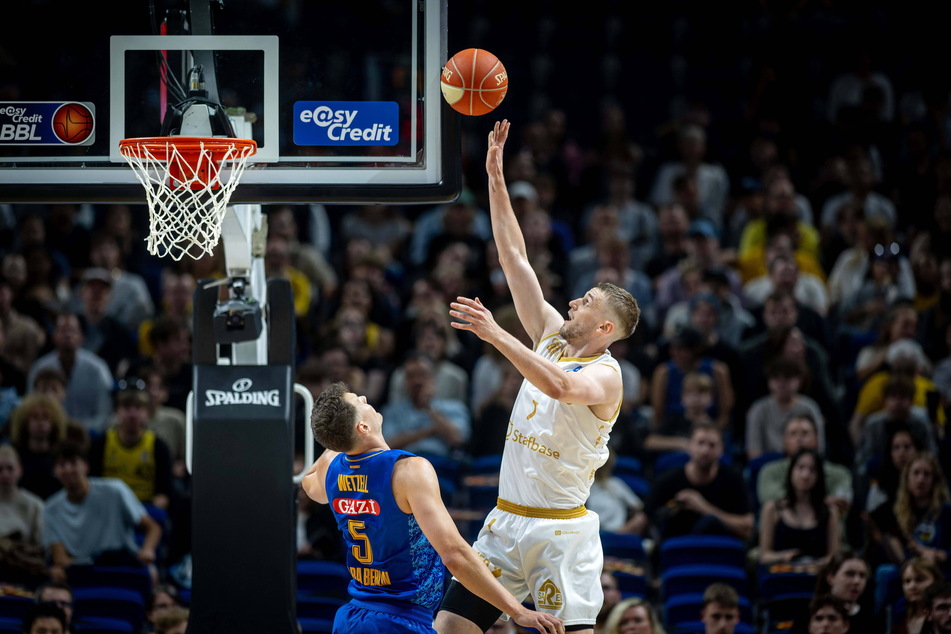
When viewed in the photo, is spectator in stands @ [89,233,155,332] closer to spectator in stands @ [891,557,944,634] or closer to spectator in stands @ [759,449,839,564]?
spectator in stands @ [759,449,839,564]

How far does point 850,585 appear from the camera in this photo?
719 centimetres

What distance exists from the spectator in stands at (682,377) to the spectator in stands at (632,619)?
2.69 metres

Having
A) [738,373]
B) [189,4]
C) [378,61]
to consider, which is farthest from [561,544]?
[738,373]

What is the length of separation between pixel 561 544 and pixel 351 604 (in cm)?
94

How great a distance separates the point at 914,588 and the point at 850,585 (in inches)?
15.1

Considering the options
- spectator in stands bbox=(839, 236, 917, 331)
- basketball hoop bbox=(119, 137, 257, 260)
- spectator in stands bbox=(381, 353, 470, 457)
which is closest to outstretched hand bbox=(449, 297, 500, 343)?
basketball hoop bbox=(119, 137, 257, 260)

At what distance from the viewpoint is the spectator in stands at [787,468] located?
27.3 ft

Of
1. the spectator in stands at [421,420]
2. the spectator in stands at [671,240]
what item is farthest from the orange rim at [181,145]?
the spectator in stands at [671,240]

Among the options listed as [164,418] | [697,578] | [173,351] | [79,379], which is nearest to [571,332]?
[697,578]

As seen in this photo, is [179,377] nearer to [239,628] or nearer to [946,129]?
[239,628]

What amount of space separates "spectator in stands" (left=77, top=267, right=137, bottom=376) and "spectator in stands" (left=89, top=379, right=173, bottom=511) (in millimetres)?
1418

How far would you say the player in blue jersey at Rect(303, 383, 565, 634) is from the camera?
15.7 ft

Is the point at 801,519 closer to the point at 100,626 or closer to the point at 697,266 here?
the point at 697,266

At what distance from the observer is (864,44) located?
48.0 feet
